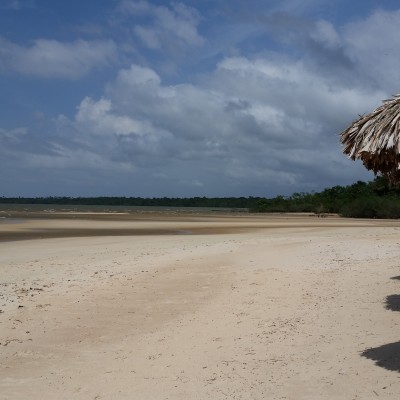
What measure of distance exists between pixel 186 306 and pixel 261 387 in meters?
4.16

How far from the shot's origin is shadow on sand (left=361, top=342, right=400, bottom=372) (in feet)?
21.7

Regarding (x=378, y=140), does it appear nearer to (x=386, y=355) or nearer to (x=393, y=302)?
(x=386, y=355)

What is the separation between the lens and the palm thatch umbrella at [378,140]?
20.6ft

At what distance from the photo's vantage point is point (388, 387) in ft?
19.8

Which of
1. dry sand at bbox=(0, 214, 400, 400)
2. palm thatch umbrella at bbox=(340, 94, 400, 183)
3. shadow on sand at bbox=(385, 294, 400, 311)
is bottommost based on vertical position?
dry sand at bbox=(0, 214, 400, 400)

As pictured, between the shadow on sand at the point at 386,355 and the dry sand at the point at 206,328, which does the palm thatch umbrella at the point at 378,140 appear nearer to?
the shadow on sand at the point at 386,355

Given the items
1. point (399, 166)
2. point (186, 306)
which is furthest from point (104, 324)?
point (399, 166)

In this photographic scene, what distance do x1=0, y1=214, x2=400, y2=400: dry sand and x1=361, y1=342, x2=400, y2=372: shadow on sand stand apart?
0.01 m

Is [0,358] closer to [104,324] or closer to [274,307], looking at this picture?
[104,324]

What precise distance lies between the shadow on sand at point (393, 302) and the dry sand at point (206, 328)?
3 centimetres

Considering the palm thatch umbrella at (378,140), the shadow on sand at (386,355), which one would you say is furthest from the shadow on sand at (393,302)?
the palm thatch umbrella at (378,140)

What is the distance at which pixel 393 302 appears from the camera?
938 centimetres

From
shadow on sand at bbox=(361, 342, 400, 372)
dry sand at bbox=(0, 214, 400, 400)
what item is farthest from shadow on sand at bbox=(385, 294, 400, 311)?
shadow on sand at bbox=(361, 342, 400, 372)

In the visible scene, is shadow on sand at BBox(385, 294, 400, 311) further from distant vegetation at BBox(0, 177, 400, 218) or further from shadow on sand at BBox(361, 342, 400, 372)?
distant vegetation at BBox(0, 177, 400, 218)
